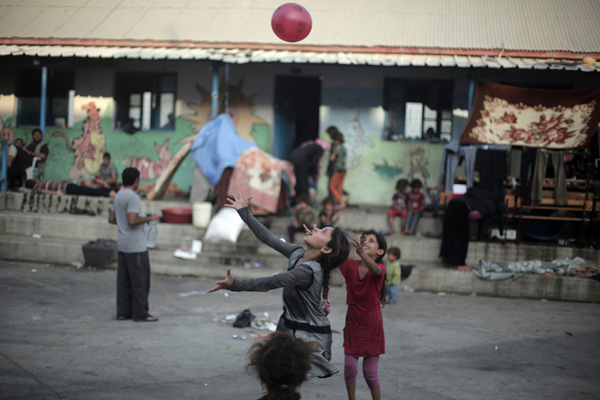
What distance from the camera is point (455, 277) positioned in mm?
10797

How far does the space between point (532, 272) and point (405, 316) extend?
9.38 ft

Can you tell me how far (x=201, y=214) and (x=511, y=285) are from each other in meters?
5.43

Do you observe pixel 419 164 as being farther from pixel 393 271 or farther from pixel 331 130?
pixel 393 271

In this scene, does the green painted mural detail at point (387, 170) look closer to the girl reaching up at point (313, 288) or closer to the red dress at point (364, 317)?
the red dress at point (364, 317)

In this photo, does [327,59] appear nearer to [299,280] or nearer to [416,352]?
[416,352]

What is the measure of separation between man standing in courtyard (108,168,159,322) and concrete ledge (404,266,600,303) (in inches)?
181

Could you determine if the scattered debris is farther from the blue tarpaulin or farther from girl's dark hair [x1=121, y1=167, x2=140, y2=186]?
the blue tarpaulin

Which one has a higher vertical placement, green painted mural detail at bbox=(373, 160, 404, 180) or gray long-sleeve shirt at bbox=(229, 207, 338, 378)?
green painted mural detail at bbox=(373, 160, 404, 180)

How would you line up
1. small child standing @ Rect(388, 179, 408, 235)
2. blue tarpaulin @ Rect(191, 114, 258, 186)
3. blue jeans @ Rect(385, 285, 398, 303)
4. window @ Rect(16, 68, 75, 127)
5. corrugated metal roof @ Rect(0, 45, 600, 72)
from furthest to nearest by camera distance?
window @ Rect(16, 68, 75, 127) → blue tarpaulin @ Rect(191, 114, 258, 186) → corrugated metal roof @ Rect(0, 45, 600, 72) → small child standing @ Rect(388, 179, 408, 235) → blue jeans @ Rect(385, 285, 398, 303)

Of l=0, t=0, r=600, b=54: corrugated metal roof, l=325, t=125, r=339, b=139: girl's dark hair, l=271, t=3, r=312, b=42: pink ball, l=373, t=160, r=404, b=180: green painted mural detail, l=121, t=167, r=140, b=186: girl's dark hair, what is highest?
l=0, t=0, r=600, b=54: corrugated metal roof

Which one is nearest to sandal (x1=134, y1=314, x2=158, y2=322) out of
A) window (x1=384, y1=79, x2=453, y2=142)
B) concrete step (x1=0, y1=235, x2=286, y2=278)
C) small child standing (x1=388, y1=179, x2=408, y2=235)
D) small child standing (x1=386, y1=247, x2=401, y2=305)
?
concrete step (x1=0, y1=235, x2=286, y2=278)

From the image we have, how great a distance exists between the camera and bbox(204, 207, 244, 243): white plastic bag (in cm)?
1191

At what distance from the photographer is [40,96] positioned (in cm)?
1620

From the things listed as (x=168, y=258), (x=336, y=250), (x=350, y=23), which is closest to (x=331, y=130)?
(x=350, y=23)
